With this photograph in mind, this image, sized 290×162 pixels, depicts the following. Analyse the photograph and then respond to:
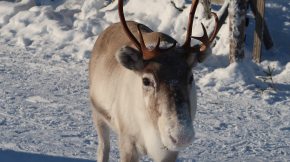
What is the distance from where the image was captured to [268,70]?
8211 millimetres

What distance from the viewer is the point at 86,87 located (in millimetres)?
7801

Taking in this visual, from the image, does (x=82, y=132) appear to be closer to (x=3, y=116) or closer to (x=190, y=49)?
(x=3, y=116)

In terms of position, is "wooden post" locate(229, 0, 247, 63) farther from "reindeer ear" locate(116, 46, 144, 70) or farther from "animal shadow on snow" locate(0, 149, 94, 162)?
"reindeer ear" locate(116, 46, 144, 70)

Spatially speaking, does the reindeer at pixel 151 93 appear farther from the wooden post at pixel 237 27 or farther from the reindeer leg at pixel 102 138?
the wooden post at pixel 237 27

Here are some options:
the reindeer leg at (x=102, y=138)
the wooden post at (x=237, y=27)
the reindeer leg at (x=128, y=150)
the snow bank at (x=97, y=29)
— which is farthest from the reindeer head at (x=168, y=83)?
the wooden post at (x=237, y=27)

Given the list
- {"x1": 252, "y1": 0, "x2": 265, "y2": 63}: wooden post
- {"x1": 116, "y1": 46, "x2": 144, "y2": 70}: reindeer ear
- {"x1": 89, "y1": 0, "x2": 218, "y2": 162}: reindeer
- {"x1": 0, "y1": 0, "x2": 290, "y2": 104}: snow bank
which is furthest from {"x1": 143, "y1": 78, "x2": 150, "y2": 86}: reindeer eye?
{"x1": 252, "y1": 0, "x2": 265, "y2": 63}: wooden post

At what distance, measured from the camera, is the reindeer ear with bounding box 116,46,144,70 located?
159 inches

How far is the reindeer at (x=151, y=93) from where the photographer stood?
12.1ft

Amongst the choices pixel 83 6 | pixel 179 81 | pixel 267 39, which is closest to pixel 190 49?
pixel 179 81

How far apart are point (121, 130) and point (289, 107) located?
3.25 metres

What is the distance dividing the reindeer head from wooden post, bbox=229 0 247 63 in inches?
159

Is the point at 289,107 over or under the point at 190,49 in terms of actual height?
under

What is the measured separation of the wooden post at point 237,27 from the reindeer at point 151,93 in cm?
342

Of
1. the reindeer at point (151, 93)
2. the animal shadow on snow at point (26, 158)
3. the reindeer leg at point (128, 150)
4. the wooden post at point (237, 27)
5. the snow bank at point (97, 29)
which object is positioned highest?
the reindeer at point (151, 93)
